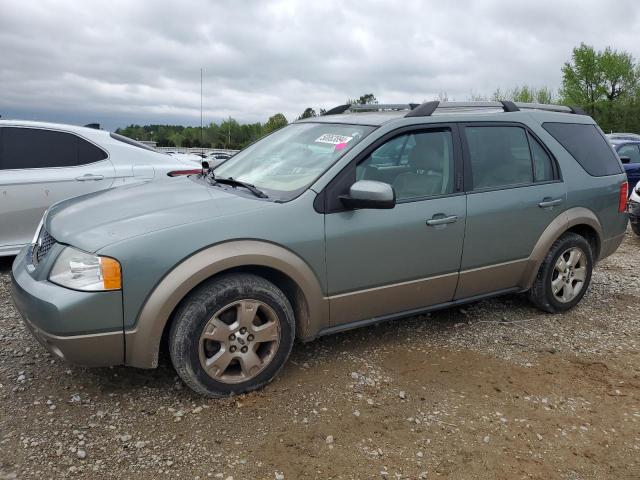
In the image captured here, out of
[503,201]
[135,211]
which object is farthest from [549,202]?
[135,211]

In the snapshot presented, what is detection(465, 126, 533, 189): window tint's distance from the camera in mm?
3979

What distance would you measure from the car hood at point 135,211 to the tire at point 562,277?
2580 millimetres

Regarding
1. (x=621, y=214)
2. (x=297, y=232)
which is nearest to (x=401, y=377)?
(x=297, y=232)

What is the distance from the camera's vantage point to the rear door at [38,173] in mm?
5242

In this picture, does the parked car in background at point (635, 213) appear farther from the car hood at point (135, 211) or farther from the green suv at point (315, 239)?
the car hood at point (135, 211)

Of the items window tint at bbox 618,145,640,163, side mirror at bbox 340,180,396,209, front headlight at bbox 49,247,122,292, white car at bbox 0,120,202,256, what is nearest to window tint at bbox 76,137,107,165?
white car at bbox 0,120,202,256

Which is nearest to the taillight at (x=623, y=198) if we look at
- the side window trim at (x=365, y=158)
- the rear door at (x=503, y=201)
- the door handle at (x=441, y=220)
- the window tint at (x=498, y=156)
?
the rear door at (x=503, y=201)

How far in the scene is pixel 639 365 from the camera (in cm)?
390

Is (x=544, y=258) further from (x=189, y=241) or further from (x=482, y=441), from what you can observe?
(x=189, y=241)

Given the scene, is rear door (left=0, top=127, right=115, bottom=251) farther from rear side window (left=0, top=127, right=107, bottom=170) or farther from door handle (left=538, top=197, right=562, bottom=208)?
door handle (left=538, top=197, right=562, bottom=208)

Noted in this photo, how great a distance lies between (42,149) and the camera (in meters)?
5.54

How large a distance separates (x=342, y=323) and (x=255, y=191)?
1.03 meters

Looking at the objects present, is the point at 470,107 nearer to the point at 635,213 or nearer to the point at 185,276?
the point at 185,276

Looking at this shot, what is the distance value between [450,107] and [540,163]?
90 cm
